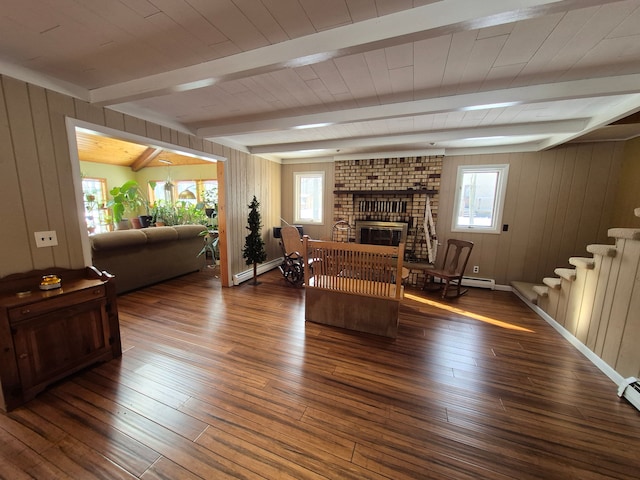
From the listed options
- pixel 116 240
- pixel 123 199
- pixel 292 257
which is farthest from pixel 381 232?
pixel 123 199

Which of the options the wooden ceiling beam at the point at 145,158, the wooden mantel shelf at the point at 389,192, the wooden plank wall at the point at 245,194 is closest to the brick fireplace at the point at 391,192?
the wooden mantel shelf at the point at 389,192

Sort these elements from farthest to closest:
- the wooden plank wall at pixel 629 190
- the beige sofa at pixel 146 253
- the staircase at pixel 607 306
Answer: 1. the beige sofa at pixel 146 253
2. the wooden plank wall at pixel 629 190
3. the staircase at pixel 607 306

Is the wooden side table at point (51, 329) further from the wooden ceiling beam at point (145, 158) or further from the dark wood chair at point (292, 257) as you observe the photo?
the wooden ceiling beam at point (145, 158)

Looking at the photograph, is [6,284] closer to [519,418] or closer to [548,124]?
[519,418]

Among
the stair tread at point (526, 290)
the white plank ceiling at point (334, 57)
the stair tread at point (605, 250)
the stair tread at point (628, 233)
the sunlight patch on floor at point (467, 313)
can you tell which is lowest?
the sunlight patch on floor at point (467, 313)

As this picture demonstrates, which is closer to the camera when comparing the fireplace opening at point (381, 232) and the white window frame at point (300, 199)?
the fireplace opening at point (381, 232)

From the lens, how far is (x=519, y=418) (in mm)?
1613

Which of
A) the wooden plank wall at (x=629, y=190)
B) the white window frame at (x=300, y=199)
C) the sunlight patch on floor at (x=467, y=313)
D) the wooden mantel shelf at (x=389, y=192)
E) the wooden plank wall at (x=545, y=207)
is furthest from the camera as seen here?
the white window frame at (x=300, y=199)

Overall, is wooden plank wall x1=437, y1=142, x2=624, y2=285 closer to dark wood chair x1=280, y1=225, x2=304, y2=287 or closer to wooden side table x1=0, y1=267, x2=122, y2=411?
dark wood chair x1=280, y1=225, x2=304, y2=287

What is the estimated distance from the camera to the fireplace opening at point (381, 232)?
4.48 meters

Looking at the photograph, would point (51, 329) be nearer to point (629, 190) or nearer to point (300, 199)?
point (300, 199)

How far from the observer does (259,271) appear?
4.84m

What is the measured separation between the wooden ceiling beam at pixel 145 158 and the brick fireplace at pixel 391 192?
5.87 metres

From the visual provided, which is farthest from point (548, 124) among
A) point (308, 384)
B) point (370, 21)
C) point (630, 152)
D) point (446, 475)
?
point (308, 384)
